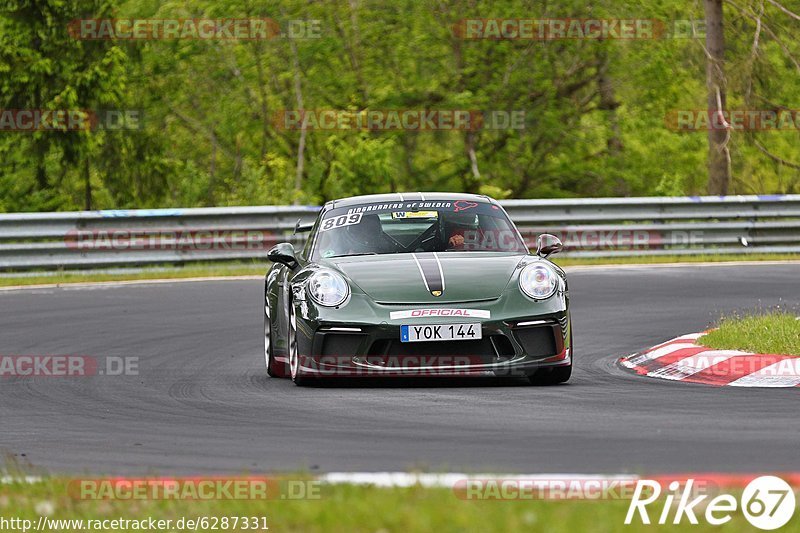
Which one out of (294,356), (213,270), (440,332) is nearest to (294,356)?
(294,356)

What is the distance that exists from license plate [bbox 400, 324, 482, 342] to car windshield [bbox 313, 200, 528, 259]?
4.42ft

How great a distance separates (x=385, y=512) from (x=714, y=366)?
5.58 m

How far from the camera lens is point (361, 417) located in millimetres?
8141

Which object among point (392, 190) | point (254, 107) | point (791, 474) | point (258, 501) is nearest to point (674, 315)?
point (791, 474)

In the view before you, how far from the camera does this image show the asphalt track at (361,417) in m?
6.65

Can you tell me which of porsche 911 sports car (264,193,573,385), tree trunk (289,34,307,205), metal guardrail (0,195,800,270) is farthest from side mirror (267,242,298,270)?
tree trunk (289,34,307,205)

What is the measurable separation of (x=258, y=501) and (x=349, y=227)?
554 cm

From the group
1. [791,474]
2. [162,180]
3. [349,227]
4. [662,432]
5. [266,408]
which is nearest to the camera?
[791,474]

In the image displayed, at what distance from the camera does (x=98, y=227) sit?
19859 mm

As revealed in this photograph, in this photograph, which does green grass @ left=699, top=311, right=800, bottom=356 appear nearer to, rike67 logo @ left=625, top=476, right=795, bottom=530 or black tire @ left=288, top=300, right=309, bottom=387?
black tire @ left=288, top=300, right=309, bottom=387

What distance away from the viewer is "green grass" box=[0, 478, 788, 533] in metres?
4.88

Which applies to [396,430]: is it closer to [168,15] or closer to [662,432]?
[662,432]

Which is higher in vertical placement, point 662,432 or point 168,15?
point 168,15

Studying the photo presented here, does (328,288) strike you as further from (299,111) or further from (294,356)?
(299,111)
